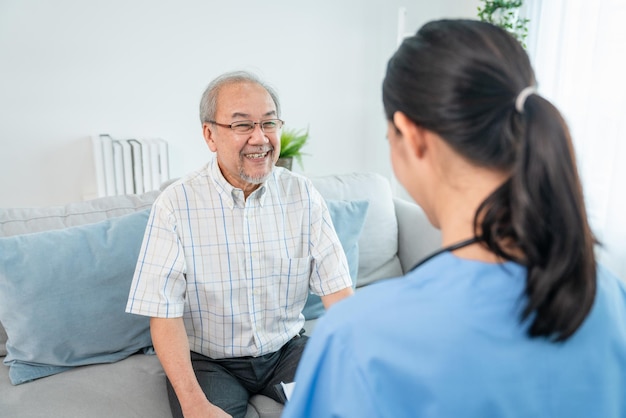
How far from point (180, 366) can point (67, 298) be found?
0.39m

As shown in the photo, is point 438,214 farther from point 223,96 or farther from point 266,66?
point 266,66

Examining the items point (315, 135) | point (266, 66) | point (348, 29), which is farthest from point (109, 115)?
point (348, 29)

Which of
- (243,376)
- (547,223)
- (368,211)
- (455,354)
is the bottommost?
(243,376)

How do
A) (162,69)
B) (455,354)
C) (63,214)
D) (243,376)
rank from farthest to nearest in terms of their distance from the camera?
(162,69) → (63,214) → (243,376) → (455,354)

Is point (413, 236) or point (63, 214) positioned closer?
point (63, 214)

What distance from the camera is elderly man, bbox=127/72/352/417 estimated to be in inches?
50.9

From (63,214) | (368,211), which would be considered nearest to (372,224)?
(368,211)

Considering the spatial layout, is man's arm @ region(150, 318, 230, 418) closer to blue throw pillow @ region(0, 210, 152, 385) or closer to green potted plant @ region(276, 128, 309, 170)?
blue throw pillow @ region(0, 210, 152, 385)

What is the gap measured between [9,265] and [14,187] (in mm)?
1538

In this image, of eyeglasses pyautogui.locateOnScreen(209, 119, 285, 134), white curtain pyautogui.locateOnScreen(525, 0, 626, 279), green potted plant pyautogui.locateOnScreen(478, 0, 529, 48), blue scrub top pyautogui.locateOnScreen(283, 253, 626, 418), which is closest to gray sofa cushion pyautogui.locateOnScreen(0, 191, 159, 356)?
eyeglasses pyautogui.locateOnScreen(209, 119, 285, 134)

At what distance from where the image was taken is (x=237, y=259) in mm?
1382

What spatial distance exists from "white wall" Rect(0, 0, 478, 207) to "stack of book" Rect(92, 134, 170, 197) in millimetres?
156

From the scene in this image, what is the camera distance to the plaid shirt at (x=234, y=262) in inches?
50.9

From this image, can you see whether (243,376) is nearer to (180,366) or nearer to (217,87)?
(180,366)
